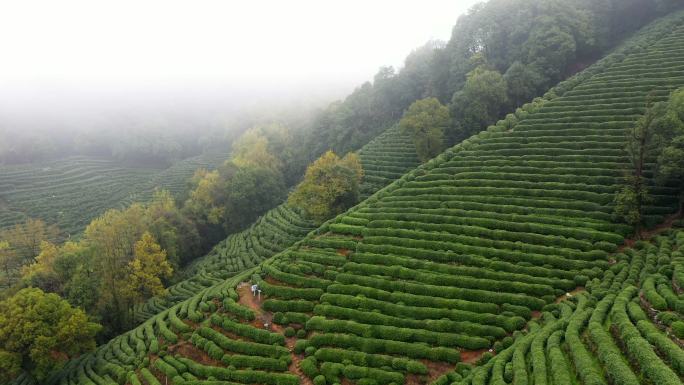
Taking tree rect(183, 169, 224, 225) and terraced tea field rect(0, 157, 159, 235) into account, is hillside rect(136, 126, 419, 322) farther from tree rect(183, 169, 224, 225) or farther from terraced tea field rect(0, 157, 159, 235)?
terraced tea field rect(0, 157, 159, 235)

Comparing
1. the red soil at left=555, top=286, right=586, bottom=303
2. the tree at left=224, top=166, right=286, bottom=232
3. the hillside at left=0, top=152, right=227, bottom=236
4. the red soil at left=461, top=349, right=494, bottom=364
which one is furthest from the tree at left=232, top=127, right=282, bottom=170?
the red soil at left=555, top=286, right=586, bottom=303

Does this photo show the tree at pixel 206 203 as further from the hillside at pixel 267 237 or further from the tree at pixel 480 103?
the tree at pixel 480 103

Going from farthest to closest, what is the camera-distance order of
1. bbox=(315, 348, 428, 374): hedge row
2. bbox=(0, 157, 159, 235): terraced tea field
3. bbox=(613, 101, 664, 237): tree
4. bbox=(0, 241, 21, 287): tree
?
bbox=(0, 157, 159, 235): terraced tea field, bbox=(0, 241, 21, 287): tree, bbox=(613, 101, 664, 237): tree, bbox=(315, 348, 428, 374): hedge row

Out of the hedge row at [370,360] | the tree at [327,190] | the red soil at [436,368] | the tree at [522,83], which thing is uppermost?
the tree at [522,83]

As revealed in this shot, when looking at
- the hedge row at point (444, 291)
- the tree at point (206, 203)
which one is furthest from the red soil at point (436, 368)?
the tree at point (206, 203)

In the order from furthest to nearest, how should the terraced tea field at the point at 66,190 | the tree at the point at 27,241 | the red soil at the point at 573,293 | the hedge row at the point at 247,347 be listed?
1. the terraced tea field at the point at 66,190
2. the tree at the point at 27,241
3. the hedge row at the point at 247,347
4. the red soil at the point at 573,293

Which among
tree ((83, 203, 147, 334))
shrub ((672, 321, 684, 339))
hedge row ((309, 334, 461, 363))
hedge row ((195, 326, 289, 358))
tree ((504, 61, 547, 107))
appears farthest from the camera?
tree ((504, 61, 547, 107))

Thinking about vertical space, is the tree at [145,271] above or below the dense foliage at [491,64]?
below

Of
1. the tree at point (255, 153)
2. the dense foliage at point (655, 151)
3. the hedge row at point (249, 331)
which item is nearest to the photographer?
the hedge row at point (249, 331)

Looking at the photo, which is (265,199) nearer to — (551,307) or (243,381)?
(243,381)
